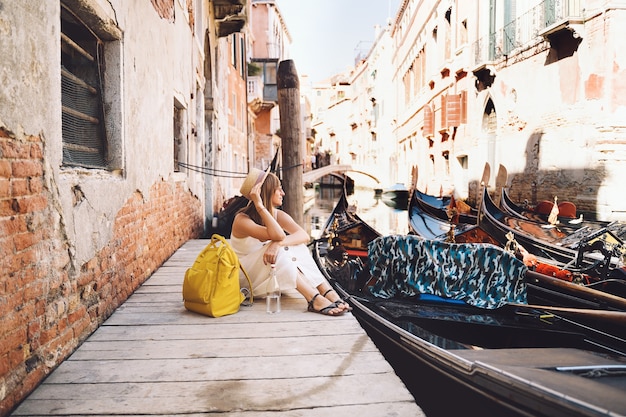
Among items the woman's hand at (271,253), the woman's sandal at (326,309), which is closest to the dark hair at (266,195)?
the woman's hand at (271,253)

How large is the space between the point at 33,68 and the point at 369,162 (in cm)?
2845

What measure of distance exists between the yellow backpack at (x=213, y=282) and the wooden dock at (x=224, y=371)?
0.20 ft

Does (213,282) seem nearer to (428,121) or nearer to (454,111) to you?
(454,111)

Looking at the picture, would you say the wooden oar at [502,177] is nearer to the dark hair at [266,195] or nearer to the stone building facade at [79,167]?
the stone building facade at [79,167]

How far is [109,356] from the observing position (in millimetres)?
2074

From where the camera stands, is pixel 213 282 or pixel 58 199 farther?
pixel 213 282

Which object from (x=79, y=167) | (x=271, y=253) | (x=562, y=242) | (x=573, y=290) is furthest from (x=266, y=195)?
(x=562, y=242)

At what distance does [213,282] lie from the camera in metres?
2.63

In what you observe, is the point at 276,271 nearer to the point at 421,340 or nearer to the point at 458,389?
the point at 421,340

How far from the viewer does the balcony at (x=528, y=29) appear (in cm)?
819

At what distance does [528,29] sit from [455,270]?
8.80 m

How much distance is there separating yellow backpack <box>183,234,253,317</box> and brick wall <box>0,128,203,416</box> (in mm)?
428

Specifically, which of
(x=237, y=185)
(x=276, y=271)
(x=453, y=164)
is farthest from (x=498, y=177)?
(x=276, y=271)

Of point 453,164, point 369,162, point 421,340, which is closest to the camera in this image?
point 421,340
